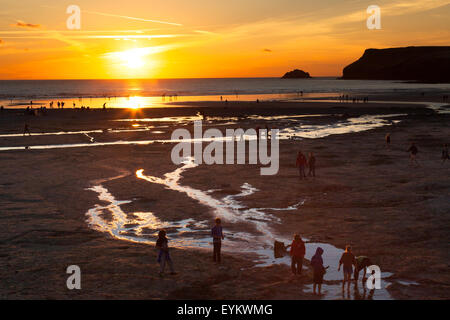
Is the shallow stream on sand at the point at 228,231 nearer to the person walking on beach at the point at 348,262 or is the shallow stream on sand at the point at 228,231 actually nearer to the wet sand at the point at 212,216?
the wet sand at the point at 212,216

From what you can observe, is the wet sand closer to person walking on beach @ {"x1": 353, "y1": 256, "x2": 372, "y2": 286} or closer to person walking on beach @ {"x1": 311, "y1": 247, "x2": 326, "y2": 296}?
person walking on beach @ {"x1": 311, "y1": 247, "x2": 326, "y2": 296}

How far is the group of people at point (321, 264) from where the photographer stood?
1160 centimetres

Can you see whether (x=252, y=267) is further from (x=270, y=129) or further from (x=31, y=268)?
(x=270, y=129)

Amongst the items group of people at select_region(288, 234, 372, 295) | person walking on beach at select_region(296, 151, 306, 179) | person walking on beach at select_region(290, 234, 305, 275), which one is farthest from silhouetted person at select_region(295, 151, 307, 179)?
person walking on beach at select_region(290, 234, 305, 275)

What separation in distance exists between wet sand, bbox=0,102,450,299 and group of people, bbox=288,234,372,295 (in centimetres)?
39

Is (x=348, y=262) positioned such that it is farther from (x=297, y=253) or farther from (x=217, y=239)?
(x=217, y=239)

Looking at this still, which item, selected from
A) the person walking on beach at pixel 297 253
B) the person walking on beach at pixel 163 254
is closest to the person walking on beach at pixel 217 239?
the person walking on beach at pixel 163 254

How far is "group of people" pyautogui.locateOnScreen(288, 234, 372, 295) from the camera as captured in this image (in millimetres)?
11602

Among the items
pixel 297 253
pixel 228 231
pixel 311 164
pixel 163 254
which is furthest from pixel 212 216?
pixel 311 164

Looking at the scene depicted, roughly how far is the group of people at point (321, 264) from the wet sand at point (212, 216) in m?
0.39

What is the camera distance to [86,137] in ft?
152

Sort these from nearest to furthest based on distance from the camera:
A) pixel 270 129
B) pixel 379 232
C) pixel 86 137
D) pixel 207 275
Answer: pixel 207 275 < pixel 379 232 < pixel 86 137 < pixel 270 129
